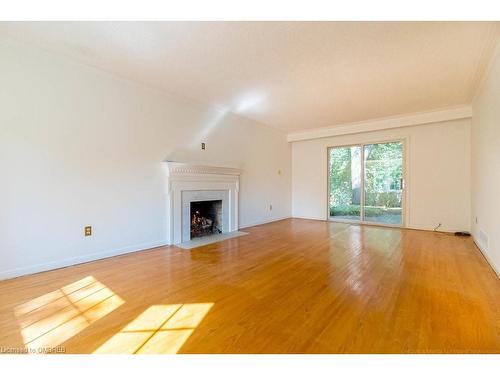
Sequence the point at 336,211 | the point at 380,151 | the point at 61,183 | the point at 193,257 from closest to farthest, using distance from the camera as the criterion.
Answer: the point at 61,183, the point at 193,257, the point at 380,151, the point at 336,211

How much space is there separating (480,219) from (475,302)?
225 centimetres

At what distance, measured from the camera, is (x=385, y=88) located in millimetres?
Result: 3523

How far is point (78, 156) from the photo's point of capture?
2.80 meters

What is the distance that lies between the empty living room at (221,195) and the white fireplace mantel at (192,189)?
0.03 metres

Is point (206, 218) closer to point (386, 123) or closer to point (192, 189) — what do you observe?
point (192, 189)

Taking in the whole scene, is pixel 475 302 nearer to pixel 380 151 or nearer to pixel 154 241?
pixel 154 241

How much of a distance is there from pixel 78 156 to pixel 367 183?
5.48 metres

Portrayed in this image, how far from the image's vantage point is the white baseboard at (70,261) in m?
2.39

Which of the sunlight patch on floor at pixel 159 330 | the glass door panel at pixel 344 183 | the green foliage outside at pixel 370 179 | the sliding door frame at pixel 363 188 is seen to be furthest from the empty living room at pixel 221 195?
the glass door panel at pixel 344 183

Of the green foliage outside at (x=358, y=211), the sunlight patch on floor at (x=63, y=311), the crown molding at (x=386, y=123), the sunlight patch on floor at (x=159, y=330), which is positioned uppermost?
the crown molding at (x=386, y=123)

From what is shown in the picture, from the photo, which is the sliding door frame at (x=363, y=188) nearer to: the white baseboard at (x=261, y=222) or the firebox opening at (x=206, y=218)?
the white baseboard at (x=261, y=222)

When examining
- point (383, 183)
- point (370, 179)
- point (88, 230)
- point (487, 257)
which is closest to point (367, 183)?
point (370, 179)
